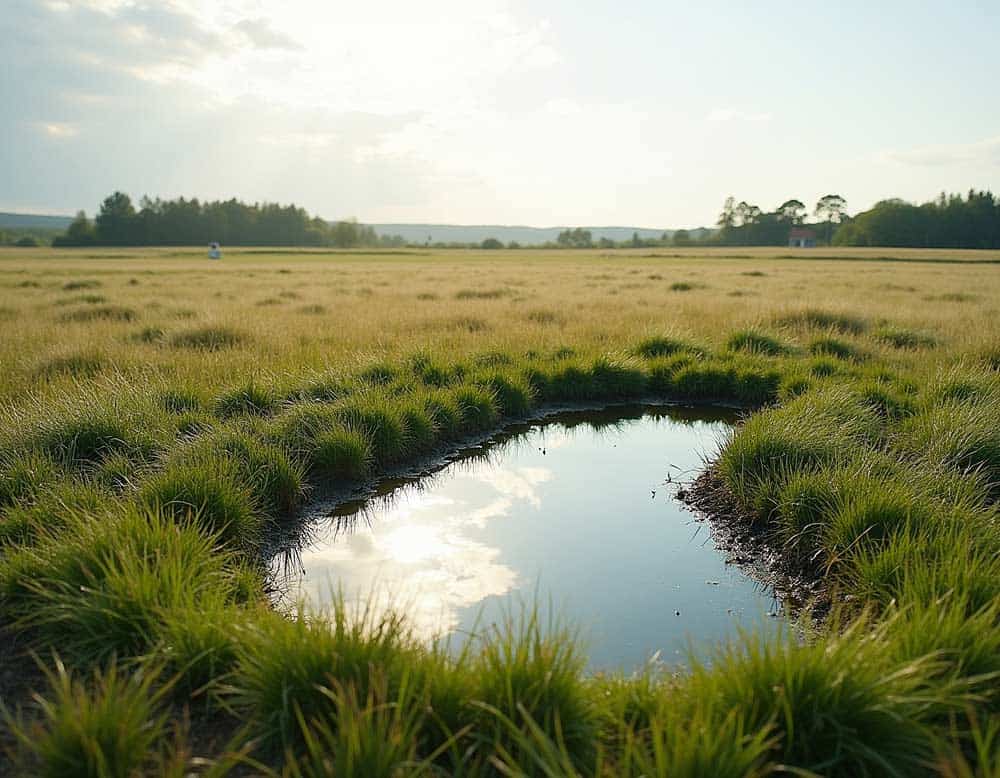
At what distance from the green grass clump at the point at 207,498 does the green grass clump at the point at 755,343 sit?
9.03 m

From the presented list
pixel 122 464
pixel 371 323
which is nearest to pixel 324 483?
pixel 122 464

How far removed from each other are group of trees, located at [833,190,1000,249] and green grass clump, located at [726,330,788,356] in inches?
3286

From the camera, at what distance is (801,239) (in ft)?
340

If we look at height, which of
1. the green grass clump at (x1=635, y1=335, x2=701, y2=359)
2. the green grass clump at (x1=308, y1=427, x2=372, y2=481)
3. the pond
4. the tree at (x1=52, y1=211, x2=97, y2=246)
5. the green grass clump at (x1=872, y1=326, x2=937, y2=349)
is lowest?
the pond

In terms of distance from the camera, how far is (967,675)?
10.0 ft

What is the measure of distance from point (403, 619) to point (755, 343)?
1045cm

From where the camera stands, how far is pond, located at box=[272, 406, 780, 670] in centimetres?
452

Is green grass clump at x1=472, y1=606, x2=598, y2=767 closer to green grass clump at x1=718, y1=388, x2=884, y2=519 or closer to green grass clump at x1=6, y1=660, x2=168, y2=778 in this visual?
green grass clump at x1=6, y1=660, x2=168, y2=778

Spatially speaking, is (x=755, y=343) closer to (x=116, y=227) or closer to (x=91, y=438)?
(x=91, y=438)

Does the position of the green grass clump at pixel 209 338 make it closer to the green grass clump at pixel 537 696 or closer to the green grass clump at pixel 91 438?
the green grass clump at pixel 91 438

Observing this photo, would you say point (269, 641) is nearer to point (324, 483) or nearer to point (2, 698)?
point (2, 698)

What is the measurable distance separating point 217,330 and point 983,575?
457 inches

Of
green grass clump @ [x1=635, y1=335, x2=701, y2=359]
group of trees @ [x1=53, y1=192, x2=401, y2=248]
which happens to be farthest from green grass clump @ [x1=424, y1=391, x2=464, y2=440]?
group of trees @ [x1=53, y1=192, x2=401, y2=248]

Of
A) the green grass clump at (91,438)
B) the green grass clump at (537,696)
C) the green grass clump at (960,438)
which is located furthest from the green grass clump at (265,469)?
the green grass clump at (960,438)
